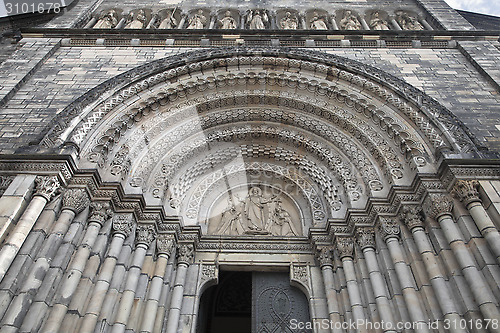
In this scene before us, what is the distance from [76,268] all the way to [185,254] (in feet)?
7.05

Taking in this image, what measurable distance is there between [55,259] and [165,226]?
216 centimetres

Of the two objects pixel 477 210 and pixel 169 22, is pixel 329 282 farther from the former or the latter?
pixel 169 22

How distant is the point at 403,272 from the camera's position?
5961 millimetres

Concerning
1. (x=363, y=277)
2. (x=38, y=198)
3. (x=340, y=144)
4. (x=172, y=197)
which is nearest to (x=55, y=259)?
(x=38, y=198)

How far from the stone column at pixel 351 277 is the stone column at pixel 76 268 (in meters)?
4.53

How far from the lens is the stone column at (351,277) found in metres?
6.15

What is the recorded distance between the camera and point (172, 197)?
26.4 feet

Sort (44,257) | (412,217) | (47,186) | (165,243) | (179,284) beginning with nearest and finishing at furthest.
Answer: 1. (44,257)
2. (47,186)
3. (412,217)
4. (179,284)
5. (165,243)

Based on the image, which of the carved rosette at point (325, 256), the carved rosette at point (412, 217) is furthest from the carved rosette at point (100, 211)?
the carved rosette at point (412, 217)

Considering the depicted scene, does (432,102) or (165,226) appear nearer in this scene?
(165,226)

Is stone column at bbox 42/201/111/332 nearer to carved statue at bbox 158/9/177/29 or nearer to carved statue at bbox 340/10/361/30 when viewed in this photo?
carved statue at bbox 158/9/177/29

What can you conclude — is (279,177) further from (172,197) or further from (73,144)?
(73,144)

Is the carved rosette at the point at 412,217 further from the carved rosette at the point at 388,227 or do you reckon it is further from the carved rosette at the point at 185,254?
the carved rosette at the point at 185,254

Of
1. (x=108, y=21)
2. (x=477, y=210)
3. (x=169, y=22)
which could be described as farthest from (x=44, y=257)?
(x=108, y=21)
